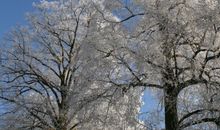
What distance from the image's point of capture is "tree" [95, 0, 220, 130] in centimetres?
1717

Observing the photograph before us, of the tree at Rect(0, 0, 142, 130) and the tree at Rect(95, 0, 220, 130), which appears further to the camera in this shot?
the tree at Rect(0, 0, 142, 130)

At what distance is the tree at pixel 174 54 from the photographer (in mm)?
17172

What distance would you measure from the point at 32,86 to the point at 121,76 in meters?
14.3

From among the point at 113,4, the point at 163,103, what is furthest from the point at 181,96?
the point at 113,4

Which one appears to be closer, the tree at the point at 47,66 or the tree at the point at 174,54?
the tree at the point at 174,54

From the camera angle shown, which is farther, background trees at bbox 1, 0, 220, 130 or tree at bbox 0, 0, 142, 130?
tree at bbox 0, 0, 142, 130

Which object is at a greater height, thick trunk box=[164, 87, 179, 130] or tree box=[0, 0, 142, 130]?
tree box=[0, 0, 142, 130]

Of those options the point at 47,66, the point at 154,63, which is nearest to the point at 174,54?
the point at 154,63

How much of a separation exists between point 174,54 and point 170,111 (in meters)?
1.91

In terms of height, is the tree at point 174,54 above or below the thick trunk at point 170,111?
above

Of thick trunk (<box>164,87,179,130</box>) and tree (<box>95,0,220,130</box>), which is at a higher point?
tree (<box>95,0,220,130</box>)

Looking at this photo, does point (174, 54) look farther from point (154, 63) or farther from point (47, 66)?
point (47, 66)

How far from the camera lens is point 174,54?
1731 cm

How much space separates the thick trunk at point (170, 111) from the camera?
1728 cm
